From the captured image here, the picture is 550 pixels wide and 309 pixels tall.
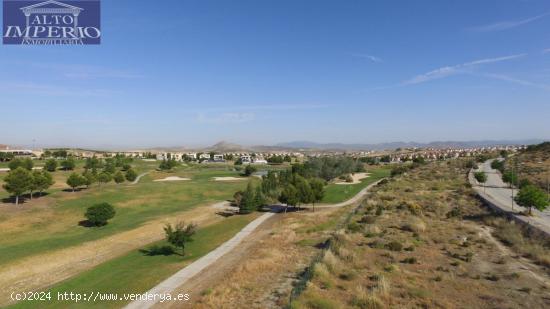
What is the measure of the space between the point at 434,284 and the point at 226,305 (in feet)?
38.6

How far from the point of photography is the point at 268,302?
18.9 metres

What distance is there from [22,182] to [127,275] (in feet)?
121

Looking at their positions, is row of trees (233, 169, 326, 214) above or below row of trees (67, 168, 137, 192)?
below

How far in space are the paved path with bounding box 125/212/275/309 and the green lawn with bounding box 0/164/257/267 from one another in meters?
15.0

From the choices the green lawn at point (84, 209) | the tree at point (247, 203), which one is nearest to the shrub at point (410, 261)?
the tree at point (247, 203)

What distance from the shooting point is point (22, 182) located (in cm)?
5141

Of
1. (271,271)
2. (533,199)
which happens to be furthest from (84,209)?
(533,199)

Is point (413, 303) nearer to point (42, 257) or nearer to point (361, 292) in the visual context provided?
point (361, 292)

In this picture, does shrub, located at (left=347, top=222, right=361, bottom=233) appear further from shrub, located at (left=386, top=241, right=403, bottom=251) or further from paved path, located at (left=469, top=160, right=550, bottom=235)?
paved path, located at (left=469, top=160, right=550, bottom=235)

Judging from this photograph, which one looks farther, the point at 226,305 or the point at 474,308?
the point at 226,305

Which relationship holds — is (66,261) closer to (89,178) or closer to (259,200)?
(259,200)

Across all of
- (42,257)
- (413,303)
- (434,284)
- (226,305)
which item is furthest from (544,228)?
(42,257)

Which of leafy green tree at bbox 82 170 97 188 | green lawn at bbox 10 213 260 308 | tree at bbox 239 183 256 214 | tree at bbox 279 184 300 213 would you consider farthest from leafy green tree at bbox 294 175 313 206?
leafy green tree at bbox 82 170 97 188

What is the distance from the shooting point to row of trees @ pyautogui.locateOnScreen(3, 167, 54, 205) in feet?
167
